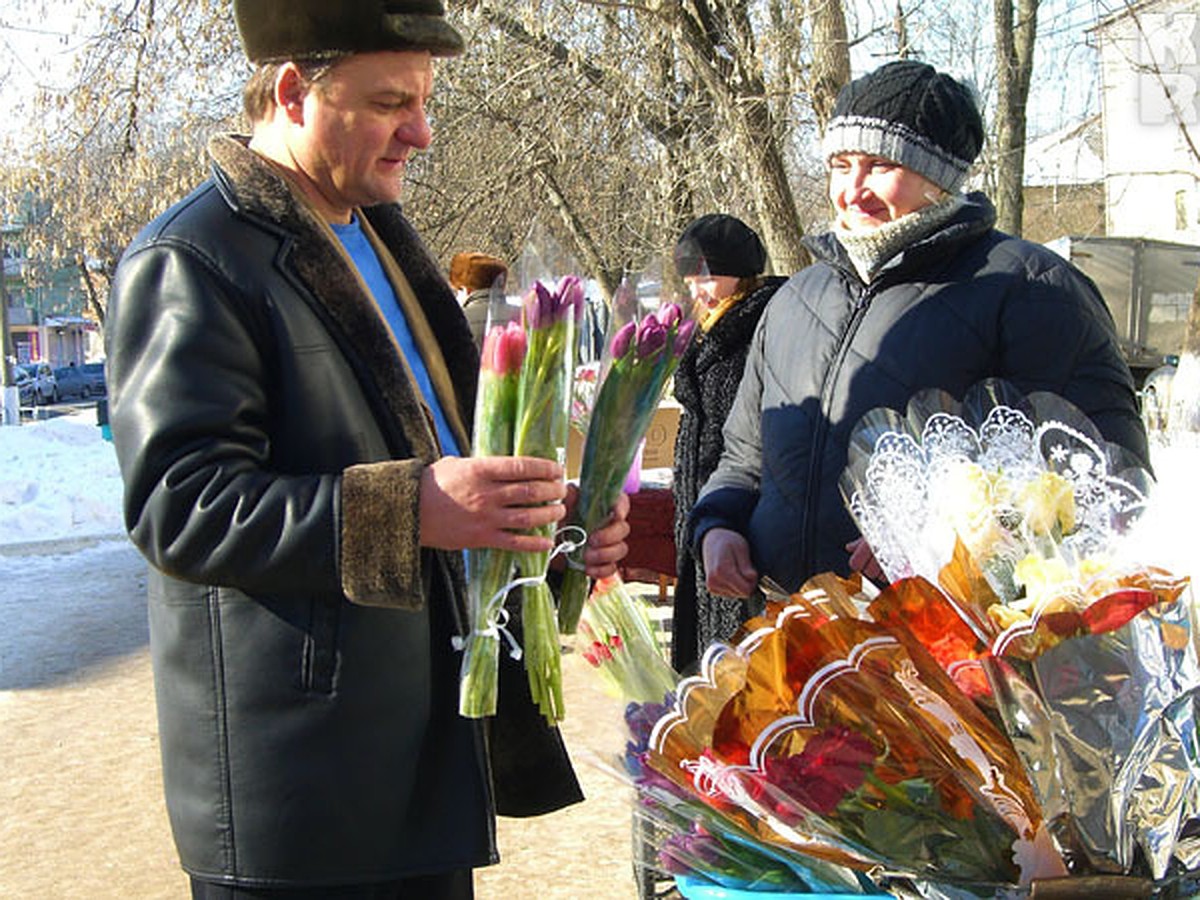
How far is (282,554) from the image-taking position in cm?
181

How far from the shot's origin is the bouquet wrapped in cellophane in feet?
4.74

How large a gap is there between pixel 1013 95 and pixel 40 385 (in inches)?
1571

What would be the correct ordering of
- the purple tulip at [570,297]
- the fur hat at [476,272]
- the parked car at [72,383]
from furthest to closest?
the parked car at [72,383] → the fur hat at [476,272] → the purple tulip at [570,297]

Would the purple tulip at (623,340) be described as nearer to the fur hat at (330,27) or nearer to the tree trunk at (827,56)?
the fur hat at (330,27)

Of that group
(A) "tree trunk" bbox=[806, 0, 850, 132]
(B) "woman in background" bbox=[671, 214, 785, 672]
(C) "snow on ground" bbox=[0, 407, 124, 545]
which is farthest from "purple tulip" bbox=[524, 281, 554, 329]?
(C) "snow on ground" bbox=[0, 407, 124, 545]

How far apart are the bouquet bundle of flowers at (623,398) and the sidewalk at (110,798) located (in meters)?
0.26

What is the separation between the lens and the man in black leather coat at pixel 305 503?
1823mm

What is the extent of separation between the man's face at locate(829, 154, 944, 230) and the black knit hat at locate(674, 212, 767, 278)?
5.06ft

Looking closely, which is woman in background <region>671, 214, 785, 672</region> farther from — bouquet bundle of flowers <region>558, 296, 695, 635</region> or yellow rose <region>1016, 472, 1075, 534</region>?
yellow rose <region>1016, 472, 1075, 534</region>

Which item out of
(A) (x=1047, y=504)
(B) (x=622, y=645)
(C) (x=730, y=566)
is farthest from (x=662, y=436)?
(A) (x=1047, y=504)

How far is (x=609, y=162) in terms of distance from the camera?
1170cm

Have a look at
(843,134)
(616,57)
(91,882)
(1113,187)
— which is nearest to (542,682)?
(843,134)

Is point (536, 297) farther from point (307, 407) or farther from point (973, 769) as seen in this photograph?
point (973, 769)

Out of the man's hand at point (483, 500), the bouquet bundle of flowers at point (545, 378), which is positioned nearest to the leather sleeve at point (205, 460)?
the man's hand at point (483, 500)
